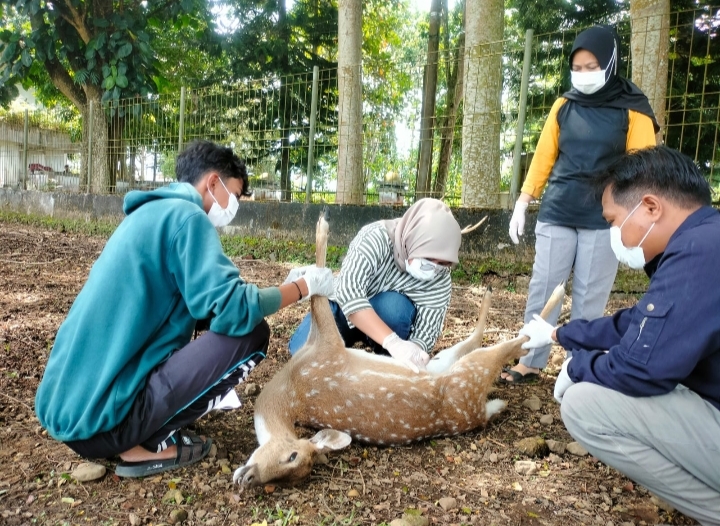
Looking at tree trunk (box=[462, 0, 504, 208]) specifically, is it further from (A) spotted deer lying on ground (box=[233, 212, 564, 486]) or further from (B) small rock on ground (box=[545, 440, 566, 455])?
(B) small rock on ground (box=[545, 440, 566, 455])

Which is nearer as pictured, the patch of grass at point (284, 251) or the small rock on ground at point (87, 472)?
the small rock on ground at point (87, 472)

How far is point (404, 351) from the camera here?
3.44m

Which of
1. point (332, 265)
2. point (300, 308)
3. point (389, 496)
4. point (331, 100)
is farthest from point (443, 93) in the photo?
point (389, 496)

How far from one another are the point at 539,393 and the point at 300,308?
2.55 meters

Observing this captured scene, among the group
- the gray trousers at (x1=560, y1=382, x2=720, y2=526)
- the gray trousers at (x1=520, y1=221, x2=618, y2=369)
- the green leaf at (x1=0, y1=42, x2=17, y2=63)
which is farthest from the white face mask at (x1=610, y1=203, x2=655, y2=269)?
the green leaf at (x1=0, y1=42, x2=17, y2=63)

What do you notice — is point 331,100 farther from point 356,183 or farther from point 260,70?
point 260,70

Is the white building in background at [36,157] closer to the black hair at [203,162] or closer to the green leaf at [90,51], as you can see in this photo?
the green leaf at [90,51]

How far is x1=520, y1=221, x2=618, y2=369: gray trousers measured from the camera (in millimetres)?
3830

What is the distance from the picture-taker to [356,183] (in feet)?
29.9

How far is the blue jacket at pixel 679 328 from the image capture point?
2016 mm

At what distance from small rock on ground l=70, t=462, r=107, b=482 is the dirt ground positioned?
3 centimetres

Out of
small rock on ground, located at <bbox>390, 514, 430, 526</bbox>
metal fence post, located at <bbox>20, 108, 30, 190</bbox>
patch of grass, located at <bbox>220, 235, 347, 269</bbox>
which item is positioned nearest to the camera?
small rock on ground, located at <bbox>390, 514, 430, 526</bbox>

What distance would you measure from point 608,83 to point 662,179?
5.78 feet

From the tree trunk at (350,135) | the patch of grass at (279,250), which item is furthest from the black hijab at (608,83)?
the tree trunk at (350,135)
